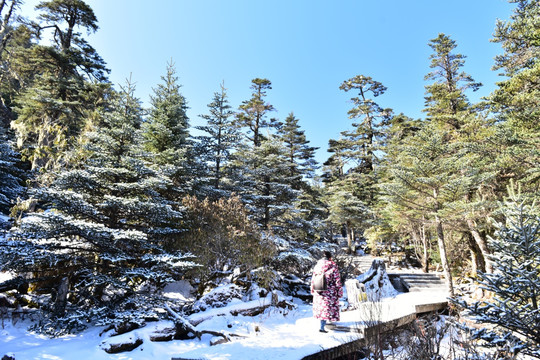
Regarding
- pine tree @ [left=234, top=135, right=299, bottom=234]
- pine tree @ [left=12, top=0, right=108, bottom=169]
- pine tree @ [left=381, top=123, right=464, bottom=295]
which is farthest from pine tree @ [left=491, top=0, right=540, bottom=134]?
pine tree @ [left=12, top=0, right=108, bottom=169]

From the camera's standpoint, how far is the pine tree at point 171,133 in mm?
10664

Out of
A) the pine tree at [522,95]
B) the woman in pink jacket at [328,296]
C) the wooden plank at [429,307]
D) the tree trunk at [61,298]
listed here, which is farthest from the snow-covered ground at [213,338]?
the pine tree at [522,95]

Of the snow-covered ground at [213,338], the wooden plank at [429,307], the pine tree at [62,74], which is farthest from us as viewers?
the pine tree at [62,74]

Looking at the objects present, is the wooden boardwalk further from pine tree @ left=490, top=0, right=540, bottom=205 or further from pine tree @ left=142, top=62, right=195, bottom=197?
pine tree @ left=142, top=62, right=195, bottom=197

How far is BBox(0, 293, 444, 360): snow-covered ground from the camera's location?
4.68 metres

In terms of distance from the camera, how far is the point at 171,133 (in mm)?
11594

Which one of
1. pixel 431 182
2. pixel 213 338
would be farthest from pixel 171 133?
pixel 431 182

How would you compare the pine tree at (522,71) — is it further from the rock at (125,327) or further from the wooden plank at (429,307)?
the rock at (125,327)

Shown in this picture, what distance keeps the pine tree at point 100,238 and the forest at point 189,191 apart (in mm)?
49

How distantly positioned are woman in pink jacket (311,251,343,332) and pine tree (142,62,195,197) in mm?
A: 6811

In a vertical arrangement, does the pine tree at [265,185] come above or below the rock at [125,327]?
above

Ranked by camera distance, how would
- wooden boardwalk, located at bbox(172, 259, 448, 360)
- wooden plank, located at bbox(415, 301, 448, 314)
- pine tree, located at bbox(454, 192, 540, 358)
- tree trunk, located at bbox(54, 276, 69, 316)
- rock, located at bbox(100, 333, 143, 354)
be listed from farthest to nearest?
wooden plank, located at bbox(415, 301, 448, 314) → tree trunk, located at bbox(54, 276, 69, 316) → rock, located at bbox(100, 333, 143, 354) → wooden boardwalk, located at bbox(172, 259, 448, 360) → pine tree, located at bbox(454, 192, 540, 358)

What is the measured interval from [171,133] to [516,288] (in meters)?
12.5

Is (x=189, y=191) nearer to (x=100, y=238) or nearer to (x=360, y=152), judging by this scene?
(x=100, y=238)
